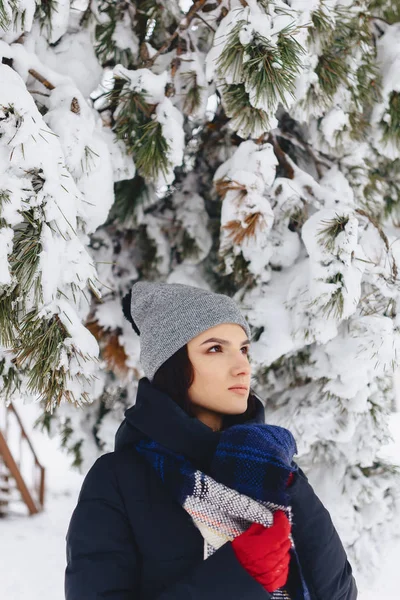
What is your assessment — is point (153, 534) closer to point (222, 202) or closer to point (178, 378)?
point (178, 378)

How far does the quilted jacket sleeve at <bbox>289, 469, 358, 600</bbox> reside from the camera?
1.31 metres

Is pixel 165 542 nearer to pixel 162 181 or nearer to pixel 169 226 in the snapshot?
pixel 162 181

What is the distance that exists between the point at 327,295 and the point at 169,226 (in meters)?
0.90

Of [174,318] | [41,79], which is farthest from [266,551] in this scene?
[41,79]

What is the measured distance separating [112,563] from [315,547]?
1.40ft

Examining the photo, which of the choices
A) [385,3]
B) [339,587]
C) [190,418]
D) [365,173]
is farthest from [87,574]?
[385,3]

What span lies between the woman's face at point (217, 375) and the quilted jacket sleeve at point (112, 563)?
0.86 feet

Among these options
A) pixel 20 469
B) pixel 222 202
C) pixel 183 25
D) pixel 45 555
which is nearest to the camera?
pixel 183 25

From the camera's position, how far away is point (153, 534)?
4.35 ft

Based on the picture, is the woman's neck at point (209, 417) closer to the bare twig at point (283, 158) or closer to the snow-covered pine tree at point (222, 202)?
the snow-covered pine tree at point (222, 202)

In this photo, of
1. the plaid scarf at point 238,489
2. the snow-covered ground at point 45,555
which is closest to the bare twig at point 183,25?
the plaid scarf at point 238,489

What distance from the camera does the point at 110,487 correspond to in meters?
1.36

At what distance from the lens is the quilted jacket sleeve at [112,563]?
46.6 inches

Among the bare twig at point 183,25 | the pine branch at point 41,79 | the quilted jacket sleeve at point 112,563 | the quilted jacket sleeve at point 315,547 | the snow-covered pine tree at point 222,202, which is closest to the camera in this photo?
the quilted jacket sleeve at point 112,563
